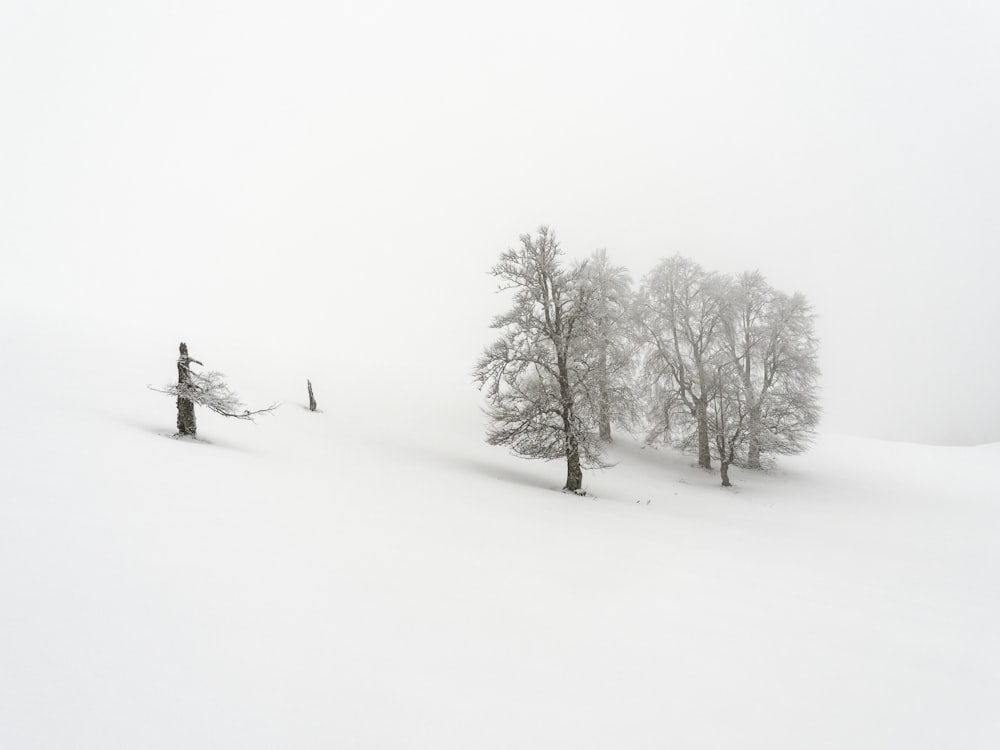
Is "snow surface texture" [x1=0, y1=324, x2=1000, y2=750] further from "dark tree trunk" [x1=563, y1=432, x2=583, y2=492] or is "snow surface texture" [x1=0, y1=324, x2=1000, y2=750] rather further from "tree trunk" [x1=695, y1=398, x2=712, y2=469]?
"tree trunk" [x1=695, y1=398, x2=712, y2=469]

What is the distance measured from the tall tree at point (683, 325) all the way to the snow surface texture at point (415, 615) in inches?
417

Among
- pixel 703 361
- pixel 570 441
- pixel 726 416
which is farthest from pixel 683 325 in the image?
pixel 570 441

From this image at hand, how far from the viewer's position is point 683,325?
2322cm

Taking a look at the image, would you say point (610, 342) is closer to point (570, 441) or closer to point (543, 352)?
point (543, 352)

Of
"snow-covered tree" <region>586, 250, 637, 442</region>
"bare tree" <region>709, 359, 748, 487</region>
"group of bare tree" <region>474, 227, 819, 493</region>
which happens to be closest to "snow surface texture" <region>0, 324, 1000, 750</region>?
"snow-covered tree" <region>586, 250, 637, 442</region>

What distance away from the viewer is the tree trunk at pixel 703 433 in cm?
2191

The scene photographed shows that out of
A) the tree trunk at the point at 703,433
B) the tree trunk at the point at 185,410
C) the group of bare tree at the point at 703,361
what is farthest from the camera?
the tree trunk at the point at 703,433

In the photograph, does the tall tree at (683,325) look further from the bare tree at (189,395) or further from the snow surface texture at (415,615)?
the bare tree at (189,395)

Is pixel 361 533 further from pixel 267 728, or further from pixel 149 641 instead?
pixel 267 728

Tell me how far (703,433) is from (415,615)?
67.5 ft

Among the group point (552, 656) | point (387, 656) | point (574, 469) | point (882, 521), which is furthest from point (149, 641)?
point (882, 521)

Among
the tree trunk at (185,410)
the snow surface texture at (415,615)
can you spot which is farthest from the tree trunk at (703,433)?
the tree trunk at (185,410)

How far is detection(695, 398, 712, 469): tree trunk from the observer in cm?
2191

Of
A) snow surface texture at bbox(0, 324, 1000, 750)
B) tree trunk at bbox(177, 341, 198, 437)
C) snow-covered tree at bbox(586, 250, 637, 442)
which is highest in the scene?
snow-covered tree at bbox(586, 250, 637, 442)
